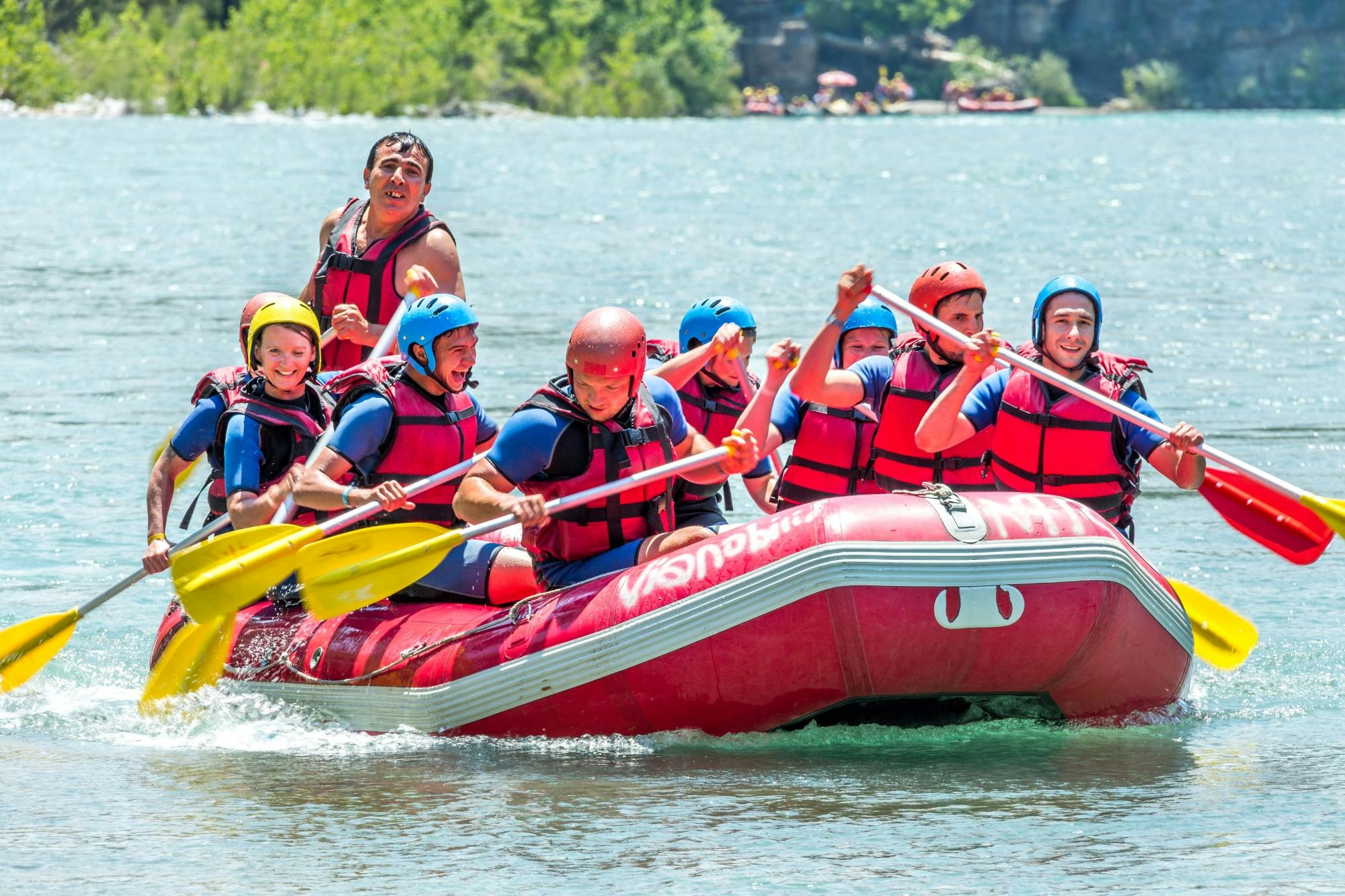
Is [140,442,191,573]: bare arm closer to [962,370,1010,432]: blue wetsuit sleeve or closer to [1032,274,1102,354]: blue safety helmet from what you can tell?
[962,370,1010,432]: blue wetsuit sleeve

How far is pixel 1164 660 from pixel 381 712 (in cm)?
230

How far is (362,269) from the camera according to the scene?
723cm

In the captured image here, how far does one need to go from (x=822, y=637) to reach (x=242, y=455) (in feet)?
6.30

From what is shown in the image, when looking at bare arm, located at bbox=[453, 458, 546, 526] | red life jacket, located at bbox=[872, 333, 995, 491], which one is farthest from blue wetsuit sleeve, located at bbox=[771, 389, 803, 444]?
bare arm, located at bbox=[453, 458, 546, 526]

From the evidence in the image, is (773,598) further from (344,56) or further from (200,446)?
(344,56)

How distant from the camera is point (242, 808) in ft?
16.9

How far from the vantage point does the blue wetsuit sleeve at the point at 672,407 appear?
5.71 meters

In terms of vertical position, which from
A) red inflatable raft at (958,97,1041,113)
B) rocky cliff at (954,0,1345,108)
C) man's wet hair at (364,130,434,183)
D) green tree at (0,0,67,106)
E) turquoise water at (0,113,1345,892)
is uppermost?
Answer: rocky cliff at (954,0,1345,108)

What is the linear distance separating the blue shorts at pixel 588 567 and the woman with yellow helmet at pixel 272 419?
0.83 meters

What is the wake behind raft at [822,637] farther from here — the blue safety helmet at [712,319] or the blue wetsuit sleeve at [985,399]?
the blue safety helmet at [712,319]

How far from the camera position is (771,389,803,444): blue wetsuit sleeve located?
20.8 feet

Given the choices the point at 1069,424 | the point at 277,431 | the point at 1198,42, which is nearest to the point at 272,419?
the point at 277,431

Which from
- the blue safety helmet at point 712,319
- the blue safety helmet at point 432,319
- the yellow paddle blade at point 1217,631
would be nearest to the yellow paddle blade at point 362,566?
the blue safety helmet at point 432,319

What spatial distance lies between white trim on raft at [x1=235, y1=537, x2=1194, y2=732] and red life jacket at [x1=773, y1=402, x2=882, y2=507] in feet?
3.45
